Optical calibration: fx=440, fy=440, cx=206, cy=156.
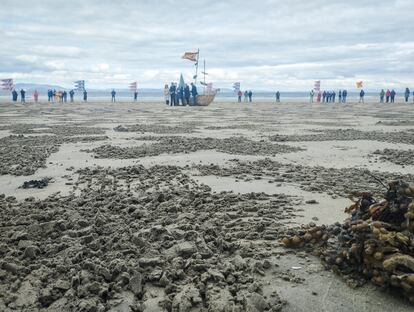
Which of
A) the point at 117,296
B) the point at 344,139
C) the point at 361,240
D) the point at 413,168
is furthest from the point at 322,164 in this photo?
the point at 117,296

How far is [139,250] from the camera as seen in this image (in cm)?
457

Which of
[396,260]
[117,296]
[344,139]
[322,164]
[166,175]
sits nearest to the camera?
[396,260]

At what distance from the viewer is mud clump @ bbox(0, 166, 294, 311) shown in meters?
3.72

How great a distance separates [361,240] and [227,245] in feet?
4.62

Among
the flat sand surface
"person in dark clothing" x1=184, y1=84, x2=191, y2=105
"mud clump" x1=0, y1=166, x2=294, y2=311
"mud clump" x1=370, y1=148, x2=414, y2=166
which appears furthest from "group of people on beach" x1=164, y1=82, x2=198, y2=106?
"mud clump" x1=0, y1=166, x2=294, y2=311

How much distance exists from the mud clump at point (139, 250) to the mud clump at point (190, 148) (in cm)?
477

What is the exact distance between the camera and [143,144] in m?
14.0

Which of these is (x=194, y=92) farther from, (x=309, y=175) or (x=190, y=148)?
(x=309, y=175)

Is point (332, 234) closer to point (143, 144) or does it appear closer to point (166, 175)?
point (166, 175)

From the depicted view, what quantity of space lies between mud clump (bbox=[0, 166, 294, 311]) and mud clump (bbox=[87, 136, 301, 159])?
4773 millimetres

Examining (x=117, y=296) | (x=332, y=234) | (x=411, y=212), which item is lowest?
(x=117, y=296)

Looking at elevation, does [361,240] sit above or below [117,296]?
above

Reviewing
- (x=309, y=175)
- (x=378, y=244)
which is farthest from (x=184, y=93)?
(x=378, y=244)

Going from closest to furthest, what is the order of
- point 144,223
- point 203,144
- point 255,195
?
point 144,223, point 255,195, point 203,144
